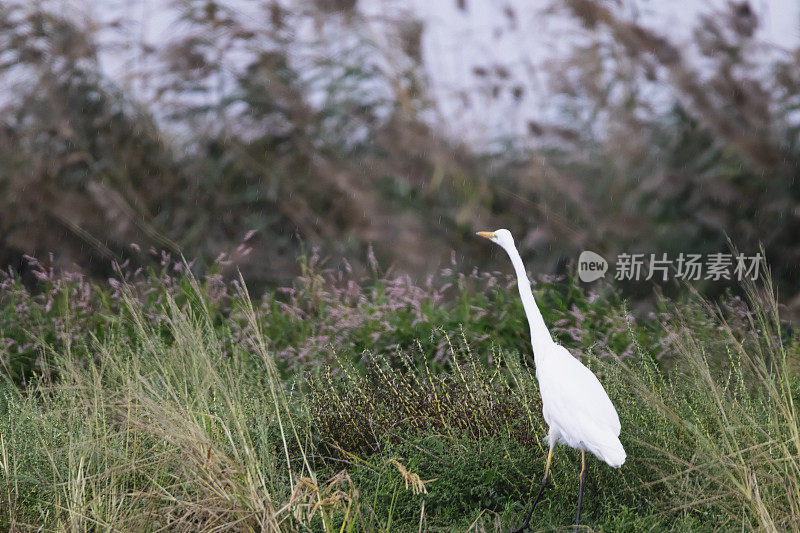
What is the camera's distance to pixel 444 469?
2.58 m

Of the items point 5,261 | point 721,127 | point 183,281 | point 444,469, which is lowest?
point 5,261

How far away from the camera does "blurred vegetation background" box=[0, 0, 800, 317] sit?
15.1 ft

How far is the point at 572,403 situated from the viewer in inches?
83.5

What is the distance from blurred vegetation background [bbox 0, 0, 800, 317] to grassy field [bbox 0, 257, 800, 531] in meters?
0.77

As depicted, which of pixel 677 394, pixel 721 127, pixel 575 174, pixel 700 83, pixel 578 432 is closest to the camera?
pixel 578 432

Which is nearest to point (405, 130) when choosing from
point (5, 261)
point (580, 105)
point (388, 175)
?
point (388, 175)

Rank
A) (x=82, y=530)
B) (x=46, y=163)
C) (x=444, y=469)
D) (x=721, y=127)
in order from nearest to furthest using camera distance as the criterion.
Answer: (x=82, y=530), (x=444, y=469), (x=721, y=127), (x=46, y=163)

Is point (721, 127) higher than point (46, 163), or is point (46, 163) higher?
point (721, 127)

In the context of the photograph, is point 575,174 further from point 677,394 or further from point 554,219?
point 677,394

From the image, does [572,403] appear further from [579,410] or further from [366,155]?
[366,155]

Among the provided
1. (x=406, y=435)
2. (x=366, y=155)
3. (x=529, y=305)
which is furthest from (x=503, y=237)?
(x=366, y=155)

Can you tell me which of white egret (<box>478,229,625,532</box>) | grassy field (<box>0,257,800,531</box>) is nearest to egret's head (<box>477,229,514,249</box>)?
white egret (<box>478,229,625,532</box>)

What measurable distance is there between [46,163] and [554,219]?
147 inches

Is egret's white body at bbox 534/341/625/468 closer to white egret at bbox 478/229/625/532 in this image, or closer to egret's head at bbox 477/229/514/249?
white egret at bbox 478/229/625/532
